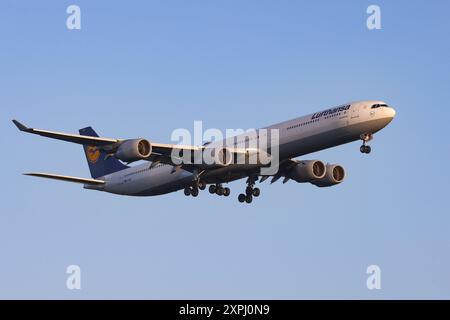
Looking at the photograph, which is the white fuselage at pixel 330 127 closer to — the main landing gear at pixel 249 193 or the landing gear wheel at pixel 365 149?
the landing gear wheel at pixel 365 149

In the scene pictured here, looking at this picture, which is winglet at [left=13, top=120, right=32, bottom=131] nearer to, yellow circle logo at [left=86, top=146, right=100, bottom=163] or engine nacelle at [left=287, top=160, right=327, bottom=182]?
engine nacelle at [left=287, top=160, right=327, bottom=182]

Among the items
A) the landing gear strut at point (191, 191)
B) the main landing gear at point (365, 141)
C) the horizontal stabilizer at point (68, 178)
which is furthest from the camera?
the landing gear strut at point (191, 191)

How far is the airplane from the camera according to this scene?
2869 inches

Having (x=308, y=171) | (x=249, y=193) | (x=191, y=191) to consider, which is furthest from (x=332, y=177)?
(x=191, y=191)

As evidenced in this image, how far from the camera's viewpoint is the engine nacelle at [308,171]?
81812mm

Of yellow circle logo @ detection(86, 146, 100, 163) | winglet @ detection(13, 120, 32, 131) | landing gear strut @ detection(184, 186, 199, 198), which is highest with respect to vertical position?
yellow circle logo @ detection(86, 146, 100, 163)

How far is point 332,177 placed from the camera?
273 feet

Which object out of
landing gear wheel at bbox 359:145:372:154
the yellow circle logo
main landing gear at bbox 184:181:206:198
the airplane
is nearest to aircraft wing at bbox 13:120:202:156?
the airplane

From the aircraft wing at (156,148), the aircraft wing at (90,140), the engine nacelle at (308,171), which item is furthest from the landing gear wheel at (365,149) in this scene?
the aircraft wing at (90,140)

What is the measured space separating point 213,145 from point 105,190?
15.2m

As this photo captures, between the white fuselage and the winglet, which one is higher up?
the white fuselage

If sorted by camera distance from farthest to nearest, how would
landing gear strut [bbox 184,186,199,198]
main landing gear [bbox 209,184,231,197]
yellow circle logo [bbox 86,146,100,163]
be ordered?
1. yellow circle logo [bbox 86,146,100,163]
2. main landing gear [bbox 209,184,231,197]
3. landing gear strut [bbox 184,186,199,198]
